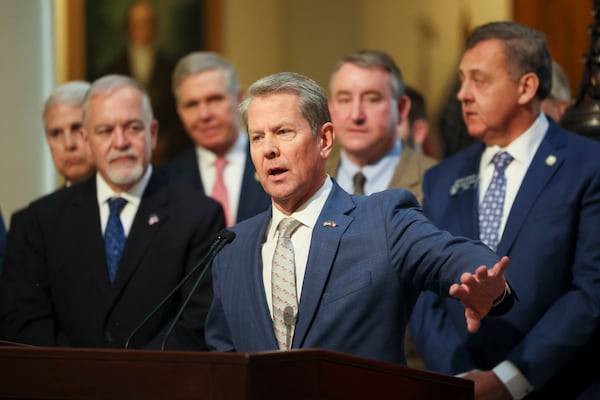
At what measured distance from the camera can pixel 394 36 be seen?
874 centimetres

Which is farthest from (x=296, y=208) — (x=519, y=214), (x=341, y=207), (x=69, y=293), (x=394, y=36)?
(x=394, y=36)

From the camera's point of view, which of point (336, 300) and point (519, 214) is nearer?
point (336, 300)

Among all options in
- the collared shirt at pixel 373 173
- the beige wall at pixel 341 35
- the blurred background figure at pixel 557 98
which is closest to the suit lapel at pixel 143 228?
the collared shirt at pixel 373 173

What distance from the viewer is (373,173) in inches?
207

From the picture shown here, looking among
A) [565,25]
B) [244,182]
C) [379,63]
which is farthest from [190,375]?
[565,25]

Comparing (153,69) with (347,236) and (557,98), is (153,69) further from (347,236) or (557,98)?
(347,236)

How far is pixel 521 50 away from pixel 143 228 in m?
1.61

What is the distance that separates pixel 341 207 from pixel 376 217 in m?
0.13

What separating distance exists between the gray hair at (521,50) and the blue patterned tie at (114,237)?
154 centimetres

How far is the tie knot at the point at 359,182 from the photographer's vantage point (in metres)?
5.22

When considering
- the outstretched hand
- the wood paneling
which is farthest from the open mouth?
the wood paneling

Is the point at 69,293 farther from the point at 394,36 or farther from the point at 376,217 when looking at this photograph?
the point at 394,36

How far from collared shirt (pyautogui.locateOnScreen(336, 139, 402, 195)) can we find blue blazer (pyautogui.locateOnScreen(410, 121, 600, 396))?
860 mm

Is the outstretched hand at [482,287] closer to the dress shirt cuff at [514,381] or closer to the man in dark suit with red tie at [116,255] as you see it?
the dress shirt cuff at [514,381]
